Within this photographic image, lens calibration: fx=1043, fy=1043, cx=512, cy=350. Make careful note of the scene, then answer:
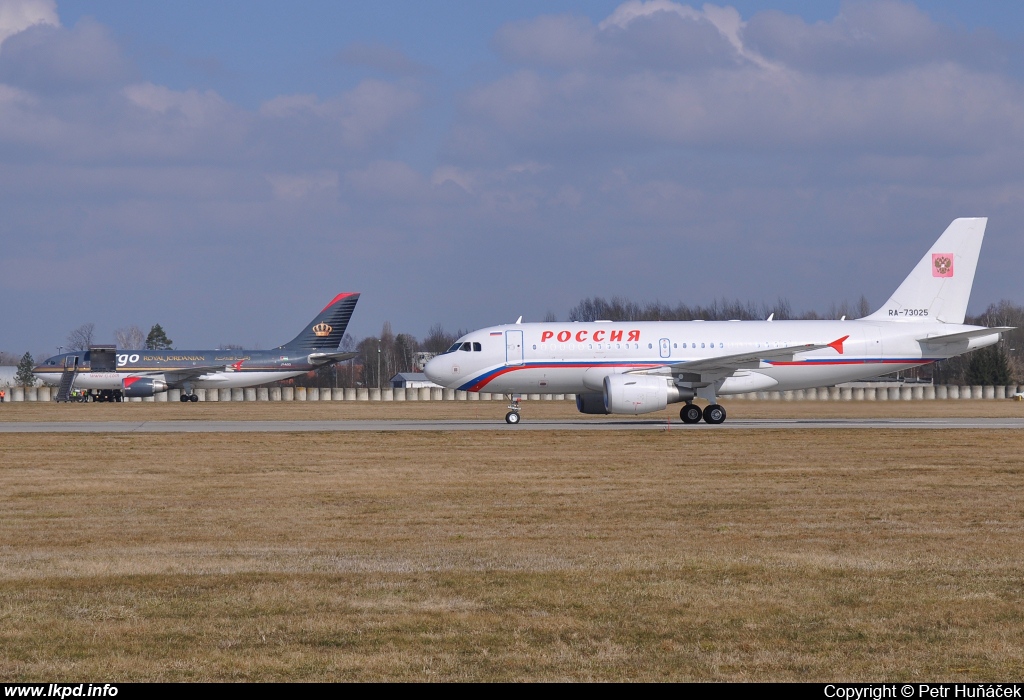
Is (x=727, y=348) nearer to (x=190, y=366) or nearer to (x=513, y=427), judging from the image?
(x=513, y=427)

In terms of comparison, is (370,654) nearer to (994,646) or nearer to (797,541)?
(994,646)

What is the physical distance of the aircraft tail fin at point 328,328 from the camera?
77.4 metres

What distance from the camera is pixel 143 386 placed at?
69.8m

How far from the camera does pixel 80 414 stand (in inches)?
1967

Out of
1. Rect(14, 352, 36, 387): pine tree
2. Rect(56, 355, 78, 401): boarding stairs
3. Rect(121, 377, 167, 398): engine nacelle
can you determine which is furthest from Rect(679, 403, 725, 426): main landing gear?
Rect(14, 352, 36, 387): pine tree

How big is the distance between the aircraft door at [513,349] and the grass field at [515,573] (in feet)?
52.3

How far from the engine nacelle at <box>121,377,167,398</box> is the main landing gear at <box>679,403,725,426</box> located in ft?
147

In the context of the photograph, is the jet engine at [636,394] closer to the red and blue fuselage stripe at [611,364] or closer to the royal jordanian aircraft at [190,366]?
the red and blue fuselage stripe at [611,364]

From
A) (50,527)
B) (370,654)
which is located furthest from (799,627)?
(50,527)

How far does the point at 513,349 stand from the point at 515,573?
27022mm

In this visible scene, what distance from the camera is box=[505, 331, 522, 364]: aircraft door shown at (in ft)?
119

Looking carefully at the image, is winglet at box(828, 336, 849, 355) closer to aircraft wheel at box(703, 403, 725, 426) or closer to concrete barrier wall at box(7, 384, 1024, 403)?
aircraft wheel at box(703, 403, 725, 426)

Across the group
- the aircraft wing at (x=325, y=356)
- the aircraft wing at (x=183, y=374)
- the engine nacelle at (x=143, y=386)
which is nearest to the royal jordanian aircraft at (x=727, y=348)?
the engine nacelle at (x=143, y=386)
